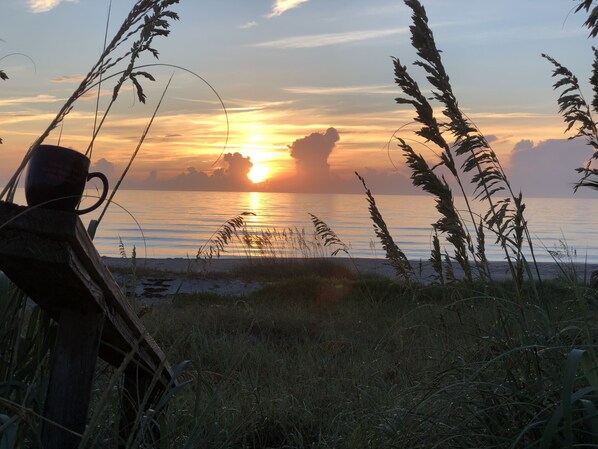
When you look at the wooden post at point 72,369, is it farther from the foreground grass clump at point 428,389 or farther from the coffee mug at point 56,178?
the coffee mug at point 56,178

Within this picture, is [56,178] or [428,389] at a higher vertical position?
[56,178]

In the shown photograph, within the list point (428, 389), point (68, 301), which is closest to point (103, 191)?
point (68, 301)

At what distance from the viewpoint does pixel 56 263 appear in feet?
5.74

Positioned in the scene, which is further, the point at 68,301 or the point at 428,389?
the point at 428,389

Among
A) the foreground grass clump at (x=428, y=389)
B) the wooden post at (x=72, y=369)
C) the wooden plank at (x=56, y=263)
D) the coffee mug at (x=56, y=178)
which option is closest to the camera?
the wooden plank at (x=56, y=263)

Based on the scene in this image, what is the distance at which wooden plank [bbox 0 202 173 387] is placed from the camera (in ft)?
5.70

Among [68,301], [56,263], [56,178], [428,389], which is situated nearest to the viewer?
[56,263]

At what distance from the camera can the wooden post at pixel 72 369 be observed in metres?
2.02

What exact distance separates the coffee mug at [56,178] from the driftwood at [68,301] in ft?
0.33

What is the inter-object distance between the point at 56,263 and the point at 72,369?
46cm

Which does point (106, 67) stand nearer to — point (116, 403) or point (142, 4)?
point (142, 4)

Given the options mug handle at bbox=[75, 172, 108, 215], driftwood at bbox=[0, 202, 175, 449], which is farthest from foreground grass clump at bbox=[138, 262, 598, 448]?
mug handle at bbox=[75, 172, 108, 215]

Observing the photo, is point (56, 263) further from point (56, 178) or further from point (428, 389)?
point (428, 389)

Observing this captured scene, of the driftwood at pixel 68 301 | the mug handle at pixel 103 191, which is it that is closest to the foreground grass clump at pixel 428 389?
the driftwood at pixel 68 301
